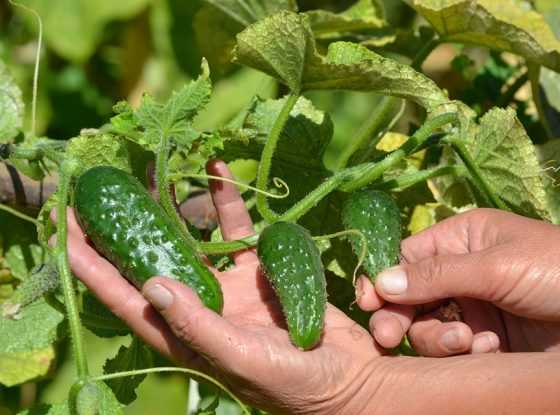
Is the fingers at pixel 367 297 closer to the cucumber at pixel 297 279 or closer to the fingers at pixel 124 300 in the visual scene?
the cucumber at pixel 297 279

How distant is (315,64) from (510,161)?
0.45 meters

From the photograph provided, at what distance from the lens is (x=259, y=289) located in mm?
2051

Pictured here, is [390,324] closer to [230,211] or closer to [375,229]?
[375,229]

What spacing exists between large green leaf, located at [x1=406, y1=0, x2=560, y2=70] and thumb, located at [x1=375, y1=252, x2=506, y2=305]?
460 mm

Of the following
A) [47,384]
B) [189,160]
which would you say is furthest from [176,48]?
[189,160]

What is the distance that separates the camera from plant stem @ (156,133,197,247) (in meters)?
1.94

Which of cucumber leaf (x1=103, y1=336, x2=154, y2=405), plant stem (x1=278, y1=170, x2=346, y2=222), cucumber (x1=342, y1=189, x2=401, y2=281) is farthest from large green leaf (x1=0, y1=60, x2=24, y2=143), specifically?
cucumber (x1=342, y1=189, x2=401, y2=281)

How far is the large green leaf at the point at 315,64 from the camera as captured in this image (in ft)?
6.21

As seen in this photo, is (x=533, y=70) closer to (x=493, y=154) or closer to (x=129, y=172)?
(x=493, y=154)

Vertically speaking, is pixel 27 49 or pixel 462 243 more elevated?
pixel 462 243

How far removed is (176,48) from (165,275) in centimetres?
189

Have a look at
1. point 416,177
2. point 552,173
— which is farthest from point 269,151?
point 552,173

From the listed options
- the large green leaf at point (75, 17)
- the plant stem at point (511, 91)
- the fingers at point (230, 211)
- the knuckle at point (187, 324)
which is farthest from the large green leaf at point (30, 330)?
the large green leaf at point (75, 17)

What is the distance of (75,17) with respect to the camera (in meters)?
3.40
